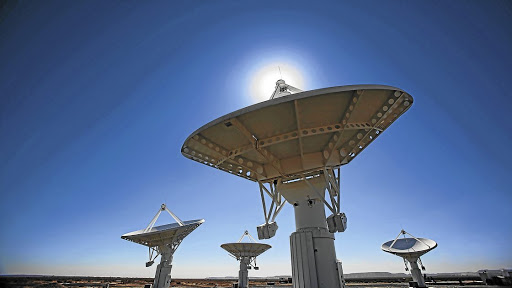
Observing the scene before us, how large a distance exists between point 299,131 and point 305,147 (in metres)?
1.77

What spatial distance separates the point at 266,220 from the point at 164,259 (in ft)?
73.1

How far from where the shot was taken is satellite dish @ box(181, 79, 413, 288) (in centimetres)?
823

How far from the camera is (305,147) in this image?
10.4m

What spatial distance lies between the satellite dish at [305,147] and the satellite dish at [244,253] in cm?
2636

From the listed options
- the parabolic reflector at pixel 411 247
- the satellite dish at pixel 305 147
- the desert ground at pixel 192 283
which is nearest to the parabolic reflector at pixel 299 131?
the satellite dish at pixel 305 147

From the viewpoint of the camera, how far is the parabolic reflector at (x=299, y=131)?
807cm

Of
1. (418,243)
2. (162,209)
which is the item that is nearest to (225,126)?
(162,209)

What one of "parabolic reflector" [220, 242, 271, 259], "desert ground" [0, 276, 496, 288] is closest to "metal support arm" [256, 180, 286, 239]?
"desert ground" [0, 276, 496, 288]

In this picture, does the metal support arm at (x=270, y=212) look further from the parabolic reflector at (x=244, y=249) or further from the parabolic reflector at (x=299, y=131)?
the parabolic reflector at (x=244, y=249)

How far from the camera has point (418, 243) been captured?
31828 mm

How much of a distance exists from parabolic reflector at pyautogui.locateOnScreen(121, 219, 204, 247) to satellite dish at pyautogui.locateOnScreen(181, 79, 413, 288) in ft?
58.2

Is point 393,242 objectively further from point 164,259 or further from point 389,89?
point 389,89

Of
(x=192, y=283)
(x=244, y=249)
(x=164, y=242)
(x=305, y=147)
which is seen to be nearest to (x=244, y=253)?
(x=244, y=249)

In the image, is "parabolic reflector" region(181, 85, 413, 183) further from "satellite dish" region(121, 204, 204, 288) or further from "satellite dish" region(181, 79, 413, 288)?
"satellite dish" region(121, 204, 204, 288)
